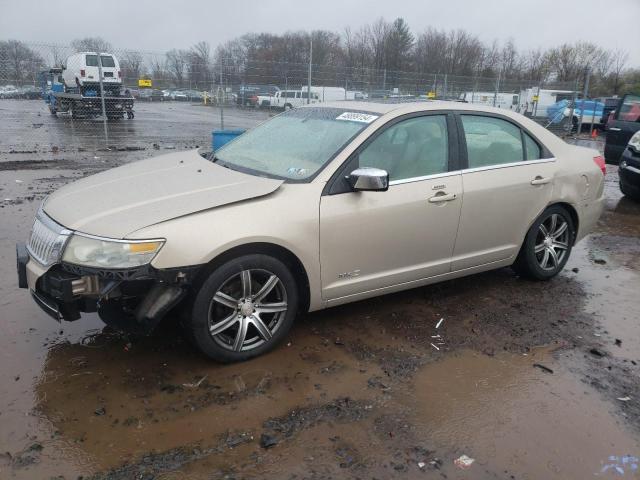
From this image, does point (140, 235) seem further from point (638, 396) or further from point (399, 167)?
point (638, 396)

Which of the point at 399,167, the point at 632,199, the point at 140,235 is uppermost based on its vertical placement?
the point at 399,167

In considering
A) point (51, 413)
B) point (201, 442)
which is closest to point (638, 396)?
point (201, 442)

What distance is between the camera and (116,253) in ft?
9.48

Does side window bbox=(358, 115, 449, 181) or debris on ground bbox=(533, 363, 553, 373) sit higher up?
side window bbox=(358, 115, 449, 181)

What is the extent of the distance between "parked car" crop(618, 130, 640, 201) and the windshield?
22.5ft

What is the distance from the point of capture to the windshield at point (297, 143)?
146 inches

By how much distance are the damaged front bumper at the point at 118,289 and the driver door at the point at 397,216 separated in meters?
1.02

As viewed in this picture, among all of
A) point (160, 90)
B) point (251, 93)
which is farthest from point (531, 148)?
point (160, 90)

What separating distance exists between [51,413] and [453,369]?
2.42 m

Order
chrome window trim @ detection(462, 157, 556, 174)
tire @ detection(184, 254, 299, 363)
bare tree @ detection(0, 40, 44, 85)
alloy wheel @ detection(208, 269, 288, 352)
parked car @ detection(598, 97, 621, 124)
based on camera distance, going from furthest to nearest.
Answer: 1. parked car @ detection(598, 97, 621, 124)
2. bare tree @ detection(0, 40, 44, 85)
3. chrome window trim @ detection(462, 157, 556, 174)
4. alloy wheel @ detection(208, 269, 288, 352)
5. tire @ detection(184, 254, 299, 363)

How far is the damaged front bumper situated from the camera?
2.89 m

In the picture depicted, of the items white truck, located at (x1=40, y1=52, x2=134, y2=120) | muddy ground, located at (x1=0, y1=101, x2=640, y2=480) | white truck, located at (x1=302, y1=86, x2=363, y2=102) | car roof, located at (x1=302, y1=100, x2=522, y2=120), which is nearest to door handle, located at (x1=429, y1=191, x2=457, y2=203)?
car roof, located at (x1=302, y1=100, x2=522, y2=120)

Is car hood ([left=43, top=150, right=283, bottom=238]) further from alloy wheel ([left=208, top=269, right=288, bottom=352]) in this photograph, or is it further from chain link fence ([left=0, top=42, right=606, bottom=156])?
chain link fence ([left=0, top=42, right=606, bottom=156])

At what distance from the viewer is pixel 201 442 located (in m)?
2.65
